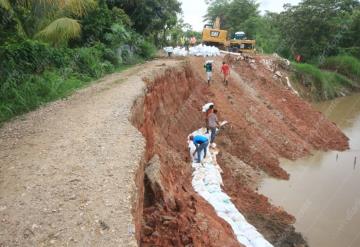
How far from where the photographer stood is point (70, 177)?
20.8ft

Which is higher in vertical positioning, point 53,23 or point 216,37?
point 53,23

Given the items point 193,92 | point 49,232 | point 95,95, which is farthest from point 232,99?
point 49,232

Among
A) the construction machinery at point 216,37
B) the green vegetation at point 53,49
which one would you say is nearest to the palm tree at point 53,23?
the green vegetation at point 53,49

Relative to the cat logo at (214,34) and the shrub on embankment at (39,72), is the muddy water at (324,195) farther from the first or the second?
the cat logo at (214,34)

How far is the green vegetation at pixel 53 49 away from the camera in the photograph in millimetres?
11117

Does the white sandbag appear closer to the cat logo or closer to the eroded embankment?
the eroded embankment

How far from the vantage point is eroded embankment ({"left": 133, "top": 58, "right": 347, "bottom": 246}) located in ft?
23.7

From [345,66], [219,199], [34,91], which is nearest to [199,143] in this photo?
[219,199]

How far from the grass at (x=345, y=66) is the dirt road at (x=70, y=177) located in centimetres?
3396

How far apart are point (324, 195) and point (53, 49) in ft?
36.7

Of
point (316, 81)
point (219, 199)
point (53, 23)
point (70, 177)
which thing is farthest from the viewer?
point (316, 81)

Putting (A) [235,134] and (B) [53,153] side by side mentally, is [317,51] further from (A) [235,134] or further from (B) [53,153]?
(B) [53,153]

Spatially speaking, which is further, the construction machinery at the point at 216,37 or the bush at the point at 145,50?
the construction machinery at the point at 216,37

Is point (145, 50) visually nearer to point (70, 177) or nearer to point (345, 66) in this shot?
point (70, 177)
